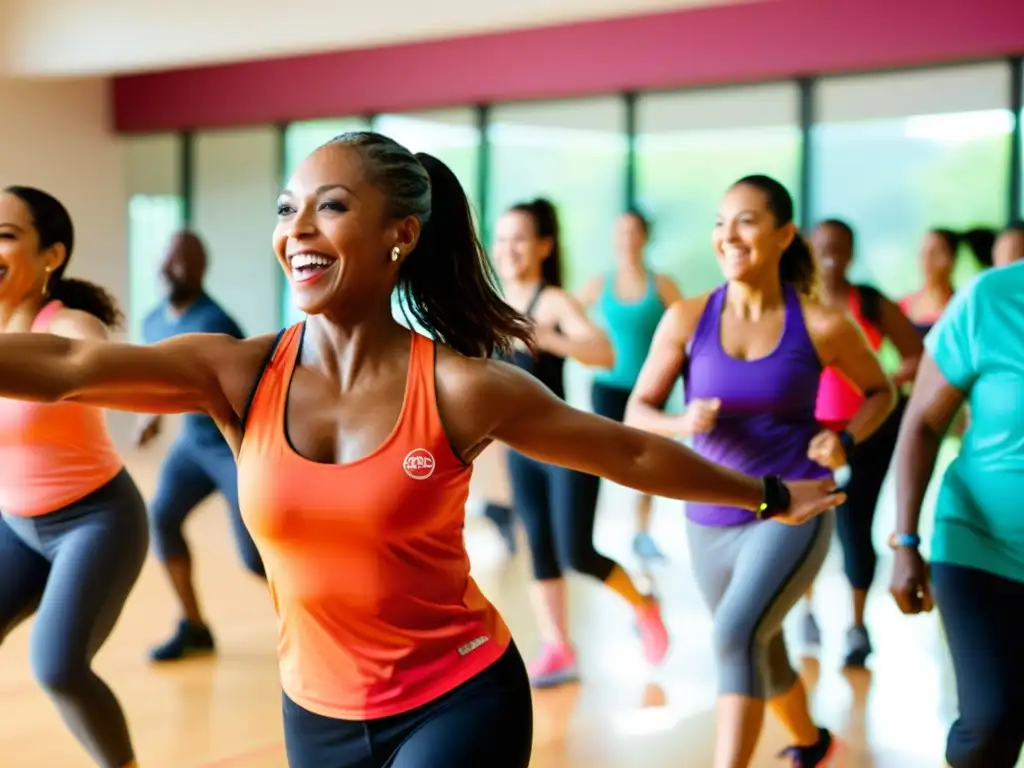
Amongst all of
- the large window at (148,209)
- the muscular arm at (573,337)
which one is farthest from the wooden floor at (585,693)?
the large window at (148,209)

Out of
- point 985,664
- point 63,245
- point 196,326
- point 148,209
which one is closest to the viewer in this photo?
point 985,664

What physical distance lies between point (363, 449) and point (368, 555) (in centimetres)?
14

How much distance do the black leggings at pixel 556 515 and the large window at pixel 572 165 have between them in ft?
15.5

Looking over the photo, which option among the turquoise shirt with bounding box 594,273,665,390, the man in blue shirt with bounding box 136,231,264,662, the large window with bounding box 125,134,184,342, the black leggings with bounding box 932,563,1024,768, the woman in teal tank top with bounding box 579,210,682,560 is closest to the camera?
the black leggings with bounding box 932,563,1024,768

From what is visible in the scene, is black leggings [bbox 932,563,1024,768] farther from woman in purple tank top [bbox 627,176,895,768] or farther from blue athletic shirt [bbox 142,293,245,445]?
blue athletic shirt [bbox 142,293,245,445]

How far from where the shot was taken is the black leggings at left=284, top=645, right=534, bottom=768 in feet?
5.86

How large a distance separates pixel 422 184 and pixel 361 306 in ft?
0.65

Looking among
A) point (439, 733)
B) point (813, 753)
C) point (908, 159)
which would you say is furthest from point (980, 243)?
point (439, 733)

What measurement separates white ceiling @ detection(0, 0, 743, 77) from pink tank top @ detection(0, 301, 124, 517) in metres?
5.03

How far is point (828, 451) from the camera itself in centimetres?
301

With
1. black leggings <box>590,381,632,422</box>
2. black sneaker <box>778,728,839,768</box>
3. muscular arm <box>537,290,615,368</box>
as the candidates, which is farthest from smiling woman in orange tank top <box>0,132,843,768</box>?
black leggings <box>590,381,632,422</box>

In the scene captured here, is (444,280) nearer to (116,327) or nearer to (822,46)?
(116,327)

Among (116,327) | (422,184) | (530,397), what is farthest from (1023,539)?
(116,327)

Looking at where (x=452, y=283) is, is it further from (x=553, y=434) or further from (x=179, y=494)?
(x=179, y=494)
